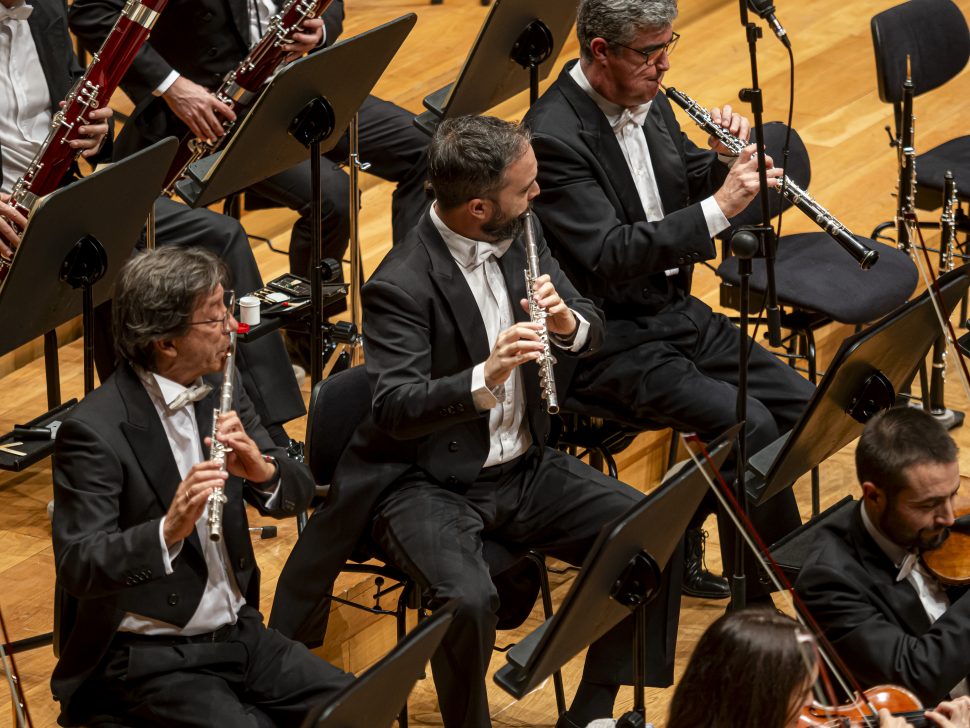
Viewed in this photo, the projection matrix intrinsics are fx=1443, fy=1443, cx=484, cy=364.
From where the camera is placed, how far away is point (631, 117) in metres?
3.61

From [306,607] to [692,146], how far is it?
1644 millimetres

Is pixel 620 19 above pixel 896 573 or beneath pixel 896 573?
above

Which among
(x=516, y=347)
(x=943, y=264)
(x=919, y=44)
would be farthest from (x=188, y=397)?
(x=919, y=44)

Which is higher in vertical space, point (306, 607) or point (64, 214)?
point (64, 214)

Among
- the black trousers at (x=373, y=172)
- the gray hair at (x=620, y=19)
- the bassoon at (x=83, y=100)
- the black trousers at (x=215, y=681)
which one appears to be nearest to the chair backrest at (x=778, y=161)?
the gray hair at (x=620, y=19)

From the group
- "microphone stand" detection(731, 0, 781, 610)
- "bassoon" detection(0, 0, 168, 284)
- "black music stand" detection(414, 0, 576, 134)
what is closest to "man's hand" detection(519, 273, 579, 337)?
"microphone stand" detection(731, 0, 781, 610)

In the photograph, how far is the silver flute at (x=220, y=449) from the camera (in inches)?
92.8

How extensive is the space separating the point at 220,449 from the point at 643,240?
52.8 inches

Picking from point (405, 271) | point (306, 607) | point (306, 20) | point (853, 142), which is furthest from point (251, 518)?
point (853, 142)

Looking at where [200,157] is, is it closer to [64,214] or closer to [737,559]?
[64,214]

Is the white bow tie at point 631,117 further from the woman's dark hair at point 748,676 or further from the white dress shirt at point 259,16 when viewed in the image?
the woman's dark hair at point 748,676

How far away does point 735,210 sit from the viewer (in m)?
3.36

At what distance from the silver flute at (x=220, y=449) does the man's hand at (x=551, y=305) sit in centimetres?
62

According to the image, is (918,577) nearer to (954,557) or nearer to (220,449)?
(954,557)
